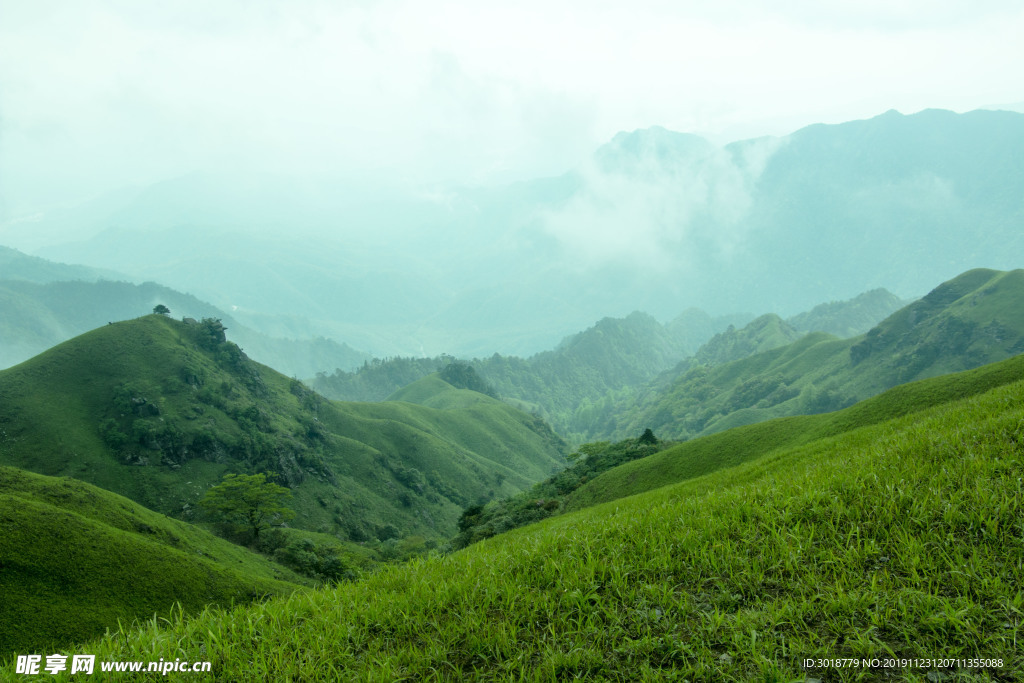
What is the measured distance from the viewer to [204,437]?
330ft

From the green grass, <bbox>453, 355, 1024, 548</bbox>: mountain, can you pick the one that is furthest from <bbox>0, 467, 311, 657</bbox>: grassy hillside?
the green grass

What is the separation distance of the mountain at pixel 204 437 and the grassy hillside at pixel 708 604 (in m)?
90.7

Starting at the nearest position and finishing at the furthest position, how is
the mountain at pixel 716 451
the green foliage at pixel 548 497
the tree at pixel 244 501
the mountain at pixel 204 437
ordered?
the mountain at pixel 716 451, the green foliage at pixel 548 497, the tree at pixel 244 501, the mountain at pixel 204 437

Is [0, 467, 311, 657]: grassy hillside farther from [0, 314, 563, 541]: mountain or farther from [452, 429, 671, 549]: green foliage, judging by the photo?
[0, 314, 563, 541]: mountain

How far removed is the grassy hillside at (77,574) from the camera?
87.6ft

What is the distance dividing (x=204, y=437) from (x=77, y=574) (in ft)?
261

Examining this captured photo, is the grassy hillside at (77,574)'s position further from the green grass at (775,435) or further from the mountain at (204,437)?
the mountain at (204,437)

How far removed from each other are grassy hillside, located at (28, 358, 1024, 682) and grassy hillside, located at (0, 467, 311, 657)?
58.3 feet

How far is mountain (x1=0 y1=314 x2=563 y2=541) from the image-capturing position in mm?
83625

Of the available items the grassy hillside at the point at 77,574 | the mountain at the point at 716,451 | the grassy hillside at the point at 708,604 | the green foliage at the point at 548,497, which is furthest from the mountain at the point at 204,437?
the grassy hillside at the point at 708,604

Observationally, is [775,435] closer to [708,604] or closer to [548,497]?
[548,497]

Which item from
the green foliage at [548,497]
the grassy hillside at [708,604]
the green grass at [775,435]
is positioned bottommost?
the green foliage at [548,497]

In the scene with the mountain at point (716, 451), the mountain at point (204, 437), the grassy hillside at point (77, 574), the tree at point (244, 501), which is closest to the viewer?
the grassy hillside at point (77, 574)

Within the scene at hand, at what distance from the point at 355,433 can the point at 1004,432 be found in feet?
506
